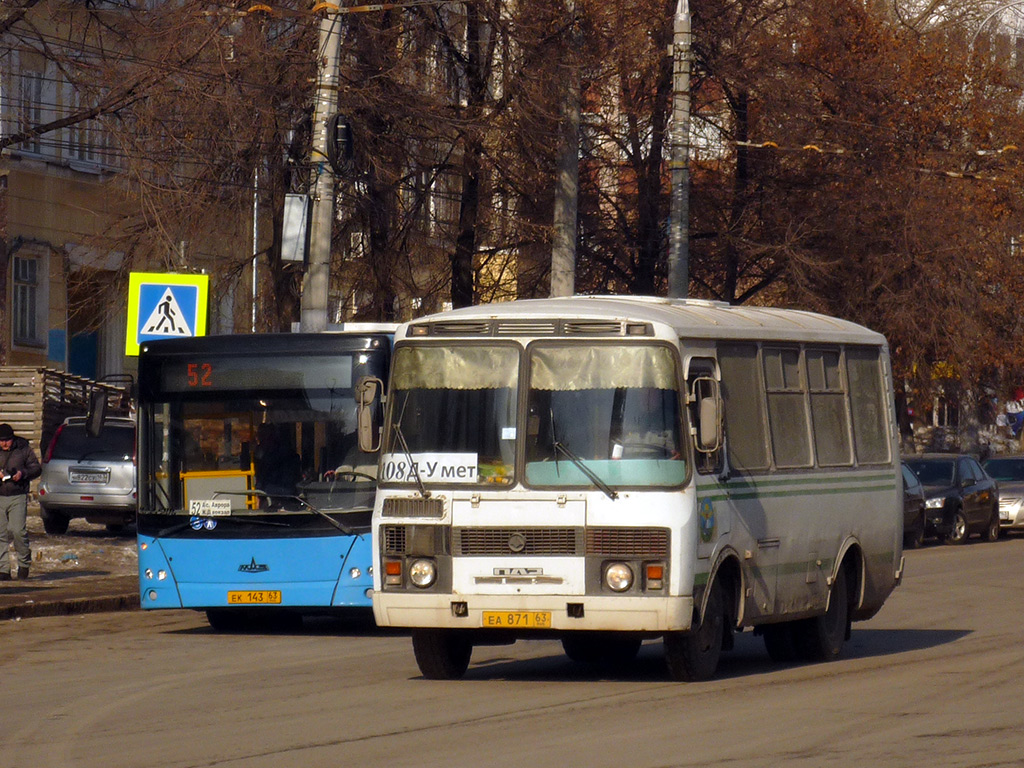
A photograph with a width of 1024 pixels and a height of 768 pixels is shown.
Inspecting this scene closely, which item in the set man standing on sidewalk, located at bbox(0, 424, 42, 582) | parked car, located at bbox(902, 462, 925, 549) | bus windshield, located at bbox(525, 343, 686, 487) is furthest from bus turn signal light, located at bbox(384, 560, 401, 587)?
parked car, located at bbox(902, 462, 925, 549)

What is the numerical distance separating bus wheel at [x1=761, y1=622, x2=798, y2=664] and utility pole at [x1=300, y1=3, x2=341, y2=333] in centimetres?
772

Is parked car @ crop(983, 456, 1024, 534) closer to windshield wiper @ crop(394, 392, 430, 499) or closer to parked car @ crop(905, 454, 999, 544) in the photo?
parked car @ crop(905, 454, 999, 544)

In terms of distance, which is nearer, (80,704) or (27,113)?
(80,704)

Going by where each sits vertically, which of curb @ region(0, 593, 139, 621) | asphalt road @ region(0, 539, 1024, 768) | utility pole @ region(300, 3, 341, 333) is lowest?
asphalt road @ region(0, 539, 1024, 768)

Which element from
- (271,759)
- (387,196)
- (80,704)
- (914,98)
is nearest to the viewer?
(271,759)

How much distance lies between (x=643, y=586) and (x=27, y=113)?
23788mm

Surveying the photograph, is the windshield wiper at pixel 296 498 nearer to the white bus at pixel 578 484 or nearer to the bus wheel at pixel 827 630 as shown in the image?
the white bus at pixel 578 484

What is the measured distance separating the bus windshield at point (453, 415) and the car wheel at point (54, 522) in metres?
16.3

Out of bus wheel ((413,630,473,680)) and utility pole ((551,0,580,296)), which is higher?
utility pole ((551,0,580,296))

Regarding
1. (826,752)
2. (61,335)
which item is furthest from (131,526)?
(826,752)

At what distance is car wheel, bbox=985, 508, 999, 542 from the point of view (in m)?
32.7

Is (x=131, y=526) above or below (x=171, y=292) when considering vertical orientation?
below

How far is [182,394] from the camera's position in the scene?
52.3 feet

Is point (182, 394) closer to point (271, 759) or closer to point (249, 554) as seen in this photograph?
point (249, 554)
